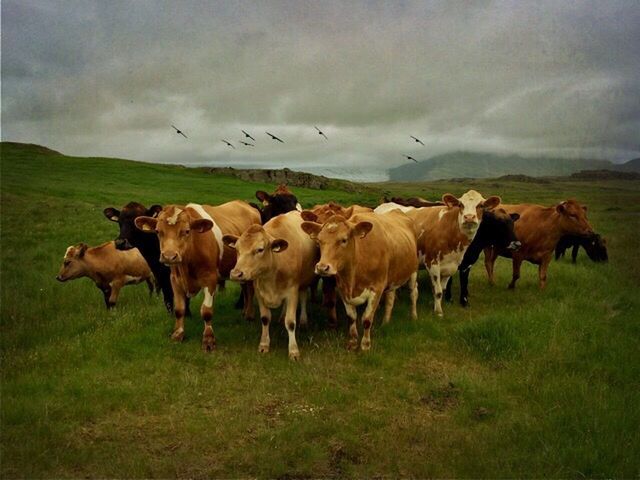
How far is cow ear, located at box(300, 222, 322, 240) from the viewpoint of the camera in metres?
8.63

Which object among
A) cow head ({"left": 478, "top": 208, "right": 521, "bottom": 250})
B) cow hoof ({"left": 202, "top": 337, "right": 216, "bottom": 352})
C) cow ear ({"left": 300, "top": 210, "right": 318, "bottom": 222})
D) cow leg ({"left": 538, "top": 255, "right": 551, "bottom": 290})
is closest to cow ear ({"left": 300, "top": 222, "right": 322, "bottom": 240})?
cow ear ({"left": 300, "top": 210, "right": 318, "bottom": 222})

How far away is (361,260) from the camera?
881 cm

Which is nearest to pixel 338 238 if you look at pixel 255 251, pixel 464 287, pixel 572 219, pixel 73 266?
pixel 255 251

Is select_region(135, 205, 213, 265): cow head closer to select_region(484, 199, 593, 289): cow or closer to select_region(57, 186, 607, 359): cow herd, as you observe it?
select_region(57, 186, 607, 359): cow herd

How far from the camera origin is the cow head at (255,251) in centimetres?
780

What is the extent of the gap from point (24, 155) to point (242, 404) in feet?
228

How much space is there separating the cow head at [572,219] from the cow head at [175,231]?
1026 centimetres

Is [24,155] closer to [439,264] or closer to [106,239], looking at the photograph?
[106,239]

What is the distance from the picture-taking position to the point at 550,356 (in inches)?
324

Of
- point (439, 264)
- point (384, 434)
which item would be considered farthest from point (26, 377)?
point (439, 264)

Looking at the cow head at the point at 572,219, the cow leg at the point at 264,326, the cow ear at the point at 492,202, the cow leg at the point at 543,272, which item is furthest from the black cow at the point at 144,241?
the cow head at the point at 572,219

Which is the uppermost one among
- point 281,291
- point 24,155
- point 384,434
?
point 24,155

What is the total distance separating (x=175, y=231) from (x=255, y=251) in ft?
5.06

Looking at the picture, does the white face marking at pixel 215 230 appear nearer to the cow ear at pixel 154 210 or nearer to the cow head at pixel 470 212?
the cow ear at pixel 154 210
